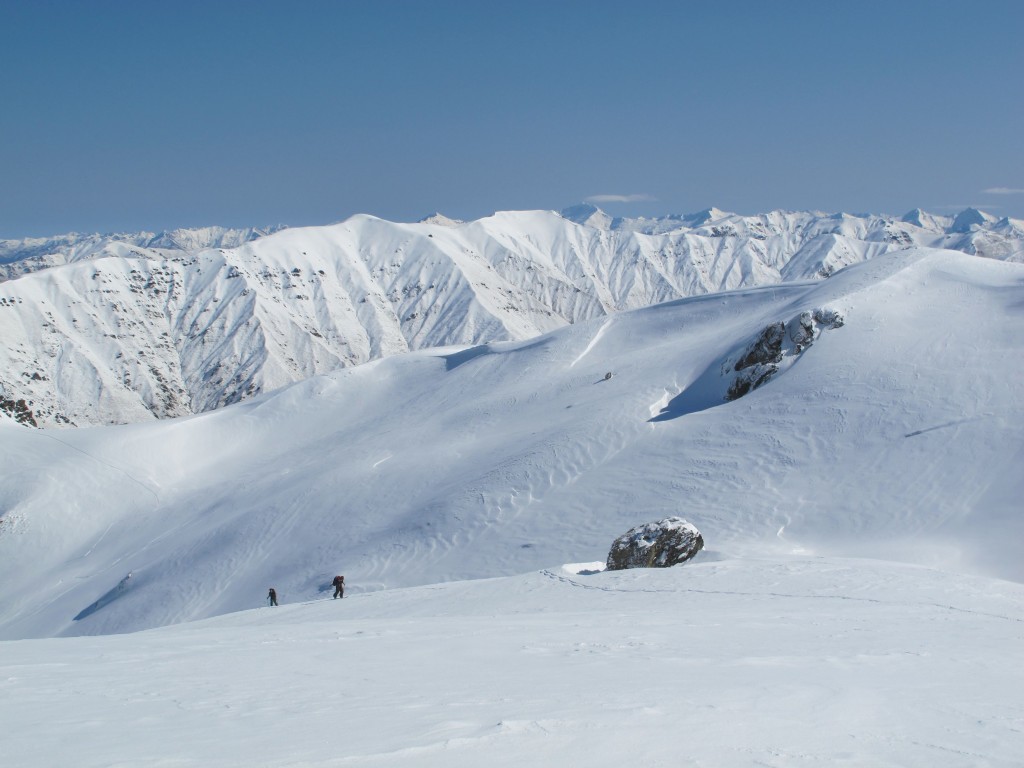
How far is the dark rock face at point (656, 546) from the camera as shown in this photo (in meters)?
23.2

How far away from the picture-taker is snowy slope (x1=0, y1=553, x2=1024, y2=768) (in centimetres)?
598

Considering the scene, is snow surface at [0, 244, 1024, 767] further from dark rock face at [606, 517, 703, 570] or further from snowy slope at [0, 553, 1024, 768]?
dark rock face at [606, 517, 703, 570]

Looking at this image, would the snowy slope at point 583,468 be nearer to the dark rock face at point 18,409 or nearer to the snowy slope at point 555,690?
the snowy slope at point 555,690

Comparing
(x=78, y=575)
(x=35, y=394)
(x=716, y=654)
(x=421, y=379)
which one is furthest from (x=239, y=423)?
(x=35, y=394)

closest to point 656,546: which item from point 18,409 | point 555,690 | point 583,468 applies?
point 583,468

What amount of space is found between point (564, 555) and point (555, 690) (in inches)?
879

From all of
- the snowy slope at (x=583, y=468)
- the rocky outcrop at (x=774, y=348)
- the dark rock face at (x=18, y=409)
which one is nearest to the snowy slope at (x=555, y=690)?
the snowy slope at (x=583, y=468)

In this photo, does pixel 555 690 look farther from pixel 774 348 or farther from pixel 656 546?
pixel 774 348

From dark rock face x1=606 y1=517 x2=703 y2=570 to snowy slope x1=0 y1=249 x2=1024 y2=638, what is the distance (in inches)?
123

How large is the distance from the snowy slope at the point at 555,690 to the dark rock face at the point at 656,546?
665 centimetres

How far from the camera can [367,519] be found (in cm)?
3850

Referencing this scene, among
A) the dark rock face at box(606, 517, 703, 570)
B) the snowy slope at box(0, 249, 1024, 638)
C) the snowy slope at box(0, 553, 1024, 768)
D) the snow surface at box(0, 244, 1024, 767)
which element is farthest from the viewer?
the snowy slope at box(0, 249, 1024, 638)

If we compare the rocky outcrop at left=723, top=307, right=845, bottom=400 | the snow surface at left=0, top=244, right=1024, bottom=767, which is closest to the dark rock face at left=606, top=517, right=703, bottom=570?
the snow surface at left=0, top=244, right=1024, bottom=767

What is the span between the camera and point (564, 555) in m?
30.2
